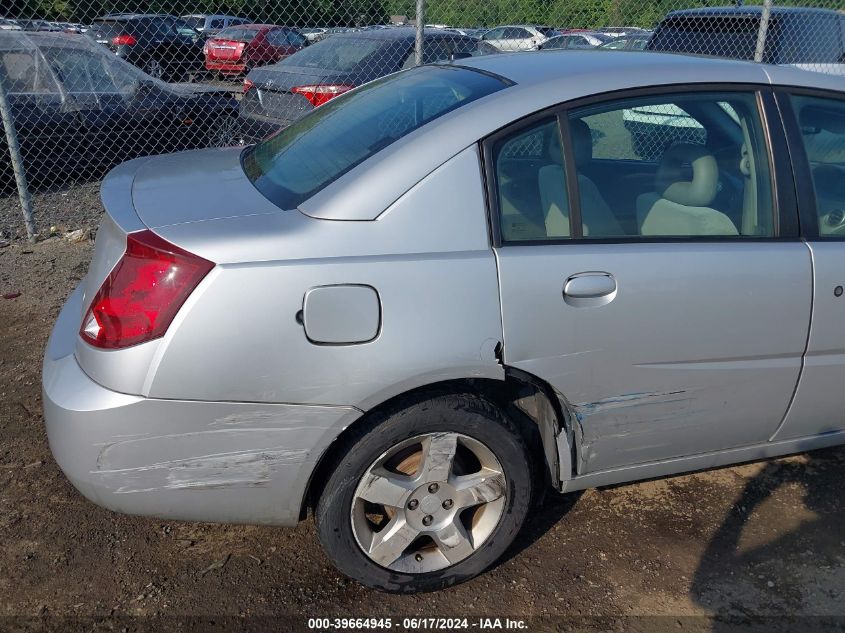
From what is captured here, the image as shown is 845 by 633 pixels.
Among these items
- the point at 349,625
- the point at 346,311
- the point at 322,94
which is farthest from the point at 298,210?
the point at 322,94

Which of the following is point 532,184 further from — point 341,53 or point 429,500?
point 341,53

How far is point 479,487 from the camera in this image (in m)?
2.64

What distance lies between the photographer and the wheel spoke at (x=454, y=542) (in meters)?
2.67

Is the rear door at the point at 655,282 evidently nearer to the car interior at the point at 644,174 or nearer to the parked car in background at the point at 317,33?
the car interior at the point at 644,174

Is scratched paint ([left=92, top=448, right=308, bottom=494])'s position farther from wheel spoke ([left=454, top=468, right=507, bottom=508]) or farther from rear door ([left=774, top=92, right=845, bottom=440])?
rear door ([left=774, top=92, right=845, bottom=440])

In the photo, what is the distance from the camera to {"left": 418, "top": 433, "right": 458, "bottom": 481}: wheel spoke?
2520 mm

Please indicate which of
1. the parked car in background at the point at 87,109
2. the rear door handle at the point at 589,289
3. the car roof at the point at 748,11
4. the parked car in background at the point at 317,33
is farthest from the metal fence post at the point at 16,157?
the parked car in background at the point at 317,33

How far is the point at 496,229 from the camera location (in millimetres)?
2459

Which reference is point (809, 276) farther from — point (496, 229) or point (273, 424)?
point (273, 424)

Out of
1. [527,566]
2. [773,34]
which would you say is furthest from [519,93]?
[773,34]

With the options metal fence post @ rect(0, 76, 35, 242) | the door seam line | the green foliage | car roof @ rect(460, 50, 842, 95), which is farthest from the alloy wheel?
the green foliage

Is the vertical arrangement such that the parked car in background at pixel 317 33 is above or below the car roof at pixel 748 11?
below

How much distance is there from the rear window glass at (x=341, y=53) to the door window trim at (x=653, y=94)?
207 inches

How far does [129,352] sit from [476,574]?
1.38 meters
